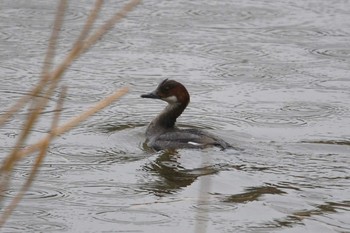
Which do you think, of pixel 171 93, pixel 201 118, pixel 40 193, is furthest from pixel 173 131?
pixel 40 193

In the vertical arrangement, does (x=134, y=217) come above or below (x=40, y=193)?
above

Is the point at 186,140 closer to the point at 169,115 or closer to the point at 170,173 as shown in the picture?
the point at 169,115

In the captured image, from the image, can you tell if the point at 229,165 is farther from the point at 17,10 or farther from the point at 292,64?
the point at 17,10

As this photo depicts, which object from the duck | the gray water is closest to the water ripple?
the gray water

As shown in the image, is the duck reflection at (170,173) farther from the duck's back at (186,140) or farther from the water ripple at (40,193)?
the water ripple at (40,193)

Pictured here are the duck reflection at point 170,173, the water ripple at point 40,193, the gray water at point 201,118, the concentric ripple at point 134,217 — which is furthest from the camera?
the duck reflection at point 170,173

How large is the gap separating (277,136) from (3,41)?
4668mm

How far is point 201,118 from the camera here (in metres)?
9.74

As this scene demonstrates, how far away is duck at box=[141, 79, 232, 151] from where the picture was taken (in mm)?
8523

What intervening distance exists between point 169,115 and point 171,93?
0.78 feet

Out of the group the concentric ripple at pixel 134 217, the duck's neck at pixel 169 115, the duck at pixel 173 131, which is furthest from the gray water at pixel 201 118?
the duck's neck at pixel 169 115

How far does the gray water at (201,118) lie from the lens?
6496mm

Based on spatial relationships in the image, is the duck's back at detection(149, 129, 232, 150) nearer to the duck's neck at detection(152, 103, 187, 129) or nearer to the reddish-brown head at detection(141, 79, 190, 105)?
the duck's neck at detection(152, 103, 187, 129)

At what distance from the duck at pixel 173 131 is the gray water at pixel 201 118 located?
0.41ft
